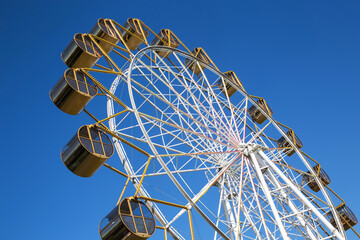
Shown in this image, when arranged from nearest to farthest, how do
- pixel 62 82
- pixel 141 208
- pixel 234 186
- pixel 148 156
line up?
pixel 141 208 < pixel 148 156 < pixel 62 82 < pixel 234 186

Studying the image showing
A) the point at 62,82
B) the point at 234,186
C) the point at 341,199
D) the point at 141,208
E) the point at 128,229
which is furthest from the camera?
the point at 341,199

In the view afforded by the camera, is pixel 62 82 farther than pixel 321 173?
No

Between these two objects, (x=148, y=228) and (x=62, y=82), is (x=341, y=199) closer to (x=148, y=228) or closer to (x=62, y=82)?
(x=148, y=228)

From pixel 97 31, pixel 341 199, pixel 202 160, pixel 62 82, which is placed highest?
pixel 341 199

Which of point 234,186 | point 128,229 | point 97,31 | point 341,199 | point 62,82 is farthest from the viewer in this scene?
point 341,199

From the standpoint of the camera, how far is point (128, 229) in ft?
36.0

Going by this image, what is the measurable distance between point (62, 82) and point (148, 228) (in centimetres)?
605

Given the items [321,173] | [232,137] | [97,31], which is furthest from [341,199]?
[97,31]

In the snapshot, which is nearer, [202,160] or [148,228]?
[148,228]

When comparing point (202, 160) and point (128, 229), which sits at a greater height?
point (202, 160)

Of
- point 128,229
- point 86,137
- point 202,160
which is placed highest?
point 202,160

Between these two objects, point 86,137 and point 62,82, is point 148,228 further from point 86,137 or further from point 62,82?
point 62,82

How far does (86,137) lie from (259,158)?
597 centimetres

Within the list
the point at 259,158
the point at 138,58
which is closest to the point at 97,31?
the point at 138,58
